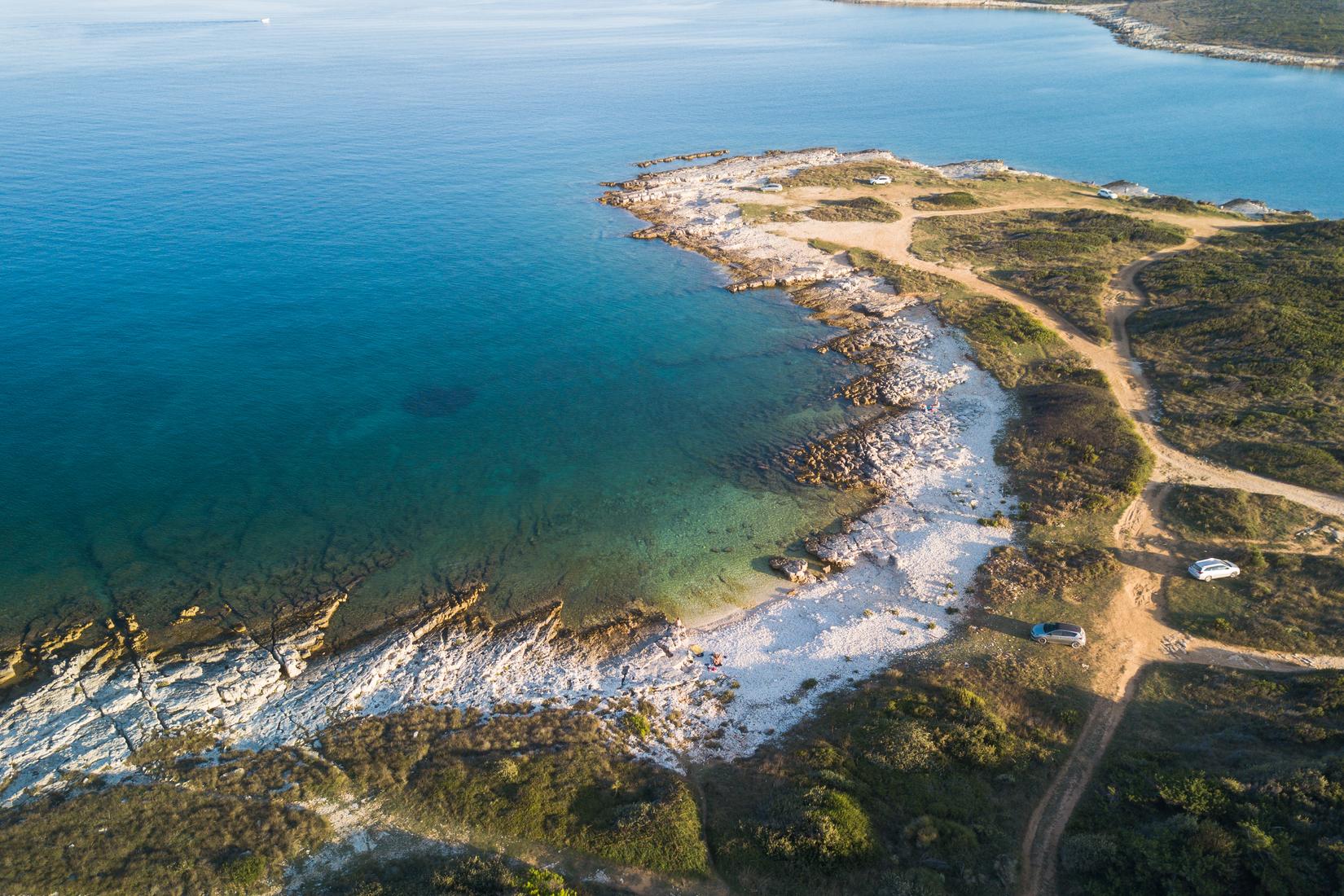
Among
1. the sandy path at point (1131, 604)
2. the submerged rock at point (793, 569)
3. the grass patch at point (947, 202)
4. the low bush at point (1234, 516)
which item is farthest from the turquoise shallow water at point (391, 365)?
the grass patch at point (947, 202)

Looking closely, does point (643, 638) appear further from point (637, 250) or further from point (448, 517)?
point (637, 250)

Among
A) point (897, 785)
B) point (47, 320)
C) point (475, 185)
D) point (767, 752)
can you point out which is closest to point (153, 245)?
point (47, 320)

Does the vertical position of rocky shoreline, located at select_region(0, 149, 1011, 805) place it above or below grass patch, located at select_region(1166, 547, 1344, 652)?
below

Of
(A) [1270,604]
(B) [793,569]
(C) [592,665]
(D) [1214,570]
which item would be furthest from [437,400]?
(A) [1270,604]

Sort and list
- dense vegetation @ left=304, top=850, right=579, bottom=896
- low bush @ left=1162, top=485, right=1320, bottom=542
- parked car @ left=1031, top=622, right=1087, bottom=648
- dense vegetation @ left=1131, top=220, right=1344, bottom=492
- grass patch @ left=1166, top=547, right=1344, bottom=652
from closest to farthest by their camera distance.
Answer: dense vegetation @ left=304, top=850, right=579, bottom=896, grass patch @ left=1166, top=547, right=1344, bottom=652, parked car @ left=1031, top=622, right=1087, bottom=648, low bush @ left=1162, top=485, right=1320, bottom=542, dense vegetation @ left=1131, top=220, right=1344, bottom=492

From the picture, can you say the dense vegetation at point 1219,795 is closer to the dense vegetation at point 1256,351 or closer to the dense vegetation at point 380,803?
the dense vegetation at point 380,803

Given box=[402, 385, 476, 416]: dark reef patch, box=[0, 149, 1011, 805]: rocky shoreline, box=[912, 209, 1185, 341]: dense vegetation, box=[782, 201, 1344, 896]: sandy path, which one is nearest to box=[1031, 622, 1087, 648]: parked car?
box=[782, 201, 1344, 896]: sandy path

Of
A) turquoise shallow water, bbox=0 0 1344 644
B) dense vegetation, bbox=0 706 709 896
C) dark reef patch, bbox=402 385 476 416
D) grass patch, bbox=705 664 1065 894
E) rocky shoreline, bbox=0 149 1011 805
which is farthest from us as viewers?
dark reef patch, bbox=402 385 476 416

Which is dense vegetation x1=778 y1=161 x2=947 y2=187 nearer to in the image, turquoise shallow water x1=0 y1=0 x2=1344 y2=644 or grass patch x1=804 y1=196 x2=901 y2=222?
grass patch x1=804 y1=196 x2=901 y2=222
